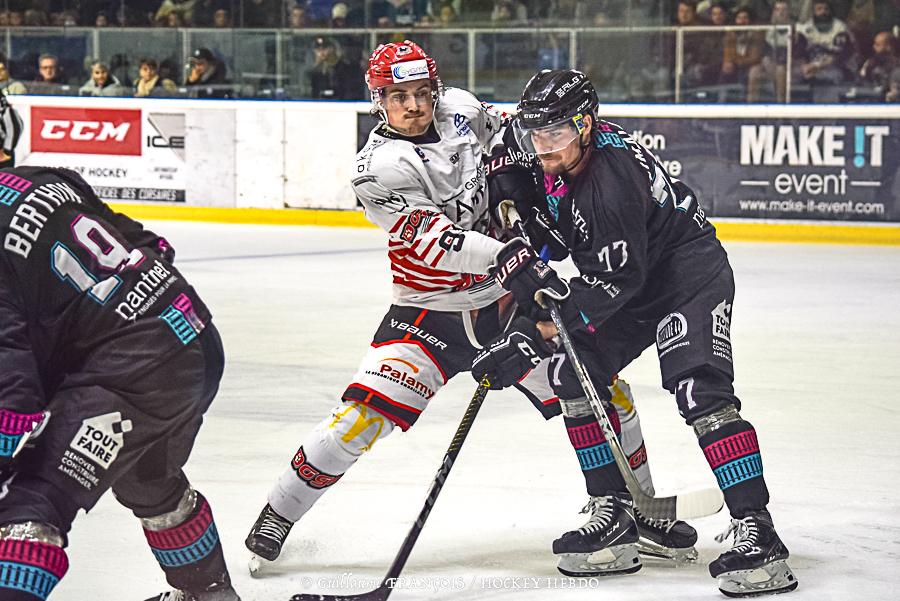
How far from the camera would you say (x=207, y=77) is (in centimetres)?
1067

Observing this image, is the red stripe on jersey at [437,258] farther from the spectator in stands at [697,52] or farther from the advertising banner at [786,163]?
the spectator in stands at [697,52]

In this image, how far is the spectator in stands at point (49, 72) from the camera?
11.2 metres

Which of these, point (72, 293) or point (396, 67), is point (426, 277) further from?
point (72, 293)

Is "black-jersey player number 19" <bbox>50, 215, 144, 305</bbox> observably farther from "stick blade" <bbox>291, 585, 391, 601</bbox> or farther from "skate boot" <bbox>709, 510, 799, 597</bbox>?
"skate boot" <bbox>709, 510, 799, 597</bbox>

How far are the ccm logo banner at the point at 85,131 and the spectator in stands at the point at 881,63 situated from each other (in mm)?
5202

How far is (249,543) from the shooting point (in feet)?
10.4

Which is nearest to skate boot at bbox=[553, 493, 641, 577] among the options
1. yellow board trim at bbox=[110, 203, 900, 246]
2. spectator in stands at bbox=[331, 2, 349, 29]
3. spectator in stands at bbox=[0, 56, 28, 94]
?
yellow board trim at bbox=[110, 203, 900, 246]

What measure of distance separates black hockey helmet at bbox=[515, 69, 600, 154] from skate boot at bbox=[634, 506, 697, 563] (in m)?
0.88

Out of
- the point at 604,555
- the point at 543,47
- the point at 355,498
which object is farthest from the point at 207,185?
the point at 604,555

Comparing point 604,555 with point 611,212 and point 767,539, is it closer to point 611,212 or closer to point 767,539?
point 767,539

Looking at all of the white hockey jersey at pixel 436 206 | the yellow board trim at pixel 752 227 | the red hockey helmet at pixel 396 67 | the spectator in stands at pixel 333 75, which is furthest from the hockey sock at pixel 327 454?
the spectator in stands at pixel 333 75

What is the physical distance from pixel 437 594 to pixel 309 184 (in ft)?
24.3

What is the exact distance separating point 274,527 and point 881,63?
23.7 feet

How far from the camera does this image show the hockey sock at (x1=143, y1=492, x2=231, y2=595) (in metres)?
2.55
